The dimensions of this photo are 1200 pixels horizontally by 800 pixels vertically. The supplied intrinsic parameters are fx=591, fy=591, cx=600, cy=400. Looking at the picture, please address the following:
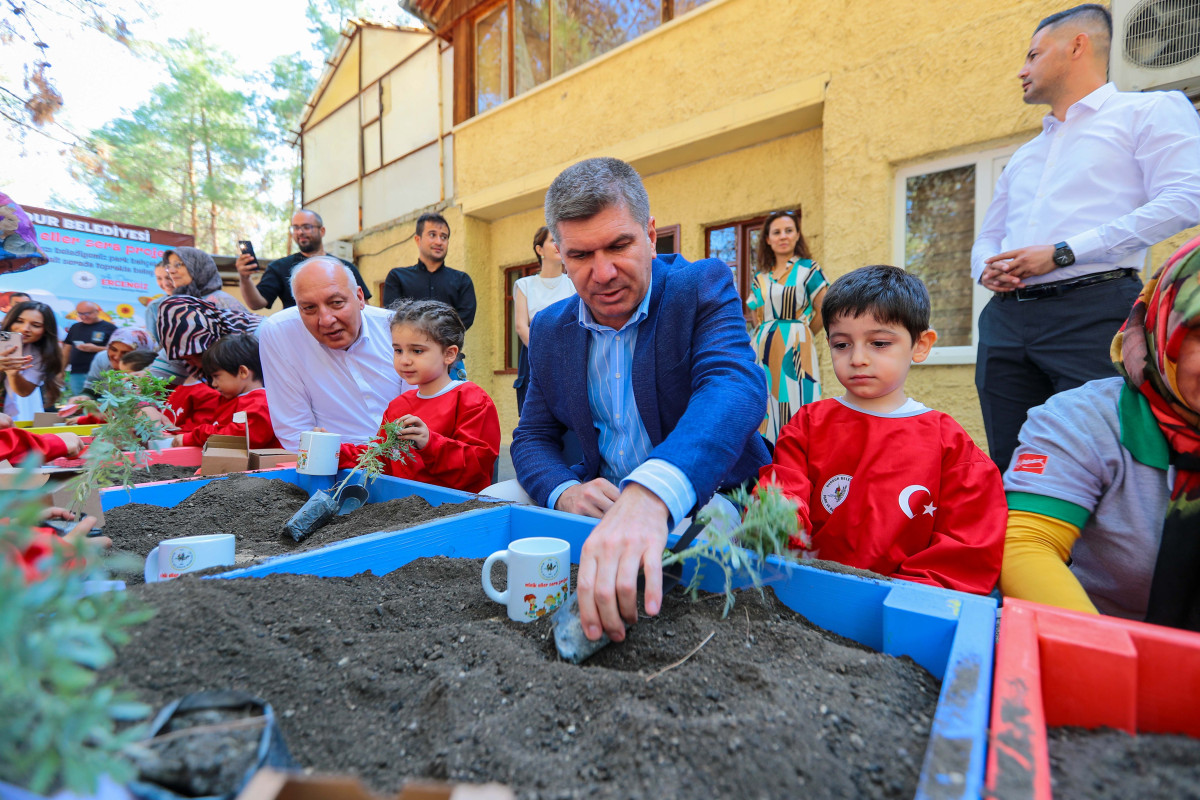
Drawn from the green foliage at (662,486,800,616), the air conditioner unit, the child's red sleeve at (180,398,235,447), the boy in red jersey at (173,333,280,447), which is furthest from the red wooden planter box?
the air conditioner unit

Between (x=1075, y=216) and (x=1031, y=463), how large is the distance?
165 centimetres

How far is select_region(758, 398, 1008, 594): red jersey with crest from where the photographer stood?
1.37 m

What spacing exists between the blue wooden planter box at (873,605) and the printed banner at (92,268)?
960cm

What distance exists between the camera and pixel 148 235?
31.2 feet

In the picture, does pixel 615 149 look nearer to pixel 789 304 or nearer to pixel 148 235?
pixel 789 304

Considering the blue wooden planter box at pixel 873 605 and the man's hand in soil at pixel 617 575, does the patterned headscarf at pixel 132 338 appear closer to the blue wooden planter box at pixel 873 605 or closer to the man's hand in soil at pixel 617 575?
the blue wooden planter box at pixel 873 605

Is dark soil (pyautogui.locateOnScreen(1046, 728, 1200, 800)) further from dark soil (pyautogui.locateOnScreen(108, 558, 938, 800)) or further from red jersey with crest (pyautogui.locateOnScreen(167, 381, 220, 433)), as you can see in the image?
red jersey with crest (pyautogui.locateOnScreen(167, 381, 220, 433))

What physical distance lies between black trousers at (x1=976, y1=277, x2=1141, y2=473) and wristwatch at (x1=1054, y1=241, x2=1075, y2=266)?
5.4 inches

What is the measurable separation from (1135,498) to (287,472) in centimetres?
276

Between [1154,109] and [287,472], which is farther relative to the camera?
[287,472]

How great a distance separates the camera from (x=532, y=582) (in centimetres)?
111

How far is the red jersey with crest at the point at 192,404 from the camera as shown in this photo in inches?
156

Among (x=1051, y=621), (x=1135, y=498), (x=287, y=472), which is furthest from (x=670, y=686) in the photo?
(x=287, y=472)

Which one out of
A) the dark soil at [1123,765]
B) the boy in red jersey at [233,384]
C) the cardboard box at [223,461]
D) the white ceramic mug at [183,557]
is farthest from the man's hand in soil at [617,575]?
the boy in red jersey at [233,384]
